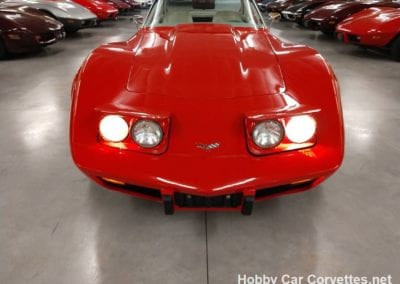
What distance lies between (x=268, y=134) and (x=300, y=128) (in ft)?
0.48

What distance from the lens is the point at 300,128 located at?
59.1 inches

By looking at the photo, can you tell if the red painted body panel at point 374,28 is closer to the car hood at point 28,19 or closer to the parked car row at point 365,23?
the parked car row at point 365,23

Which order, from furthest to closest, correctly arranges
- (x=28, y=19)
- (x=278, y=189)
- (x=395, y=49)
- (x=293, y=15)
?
(x=293, y=15), (x=28, y=19), (x=395, y=49), (x=278, y=189)

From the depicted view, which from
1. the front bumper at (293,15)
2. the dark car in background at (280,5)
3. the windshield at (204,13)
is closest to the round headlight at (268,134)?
the windshield at (204,13)

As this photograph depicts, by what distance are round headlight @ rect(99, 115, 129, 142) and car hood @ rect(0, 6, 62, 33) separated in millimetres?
4693

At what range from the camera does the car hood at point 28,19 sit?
5308mm

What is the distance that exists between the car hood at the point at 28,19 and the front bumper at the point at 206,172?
188 inches

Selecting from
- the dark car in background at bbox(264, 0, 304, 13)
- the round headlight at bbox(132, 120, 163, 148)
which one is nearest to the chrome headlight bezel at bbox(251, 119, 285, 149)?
the round headlight at bbox(132, 120, 163, 148)

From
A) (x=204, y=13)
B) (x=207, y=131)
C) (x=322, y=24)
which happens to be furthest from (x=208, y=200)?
(x=322, y=24)

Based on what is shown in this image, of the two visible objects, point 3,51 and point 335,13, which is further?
point 335,13

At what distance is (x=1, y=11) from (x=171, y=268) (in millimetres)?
5547

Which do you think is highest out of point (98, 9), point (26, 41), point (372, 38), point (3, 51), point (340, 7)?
point (340, 7)

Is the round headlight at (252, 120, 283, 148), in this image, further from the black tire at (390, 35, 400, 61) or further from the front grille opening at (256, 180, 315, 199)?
the black tire at (390, 35, 400, 61)

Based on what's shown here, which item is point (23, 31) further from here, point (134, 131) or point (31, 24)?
point (134, 131)
